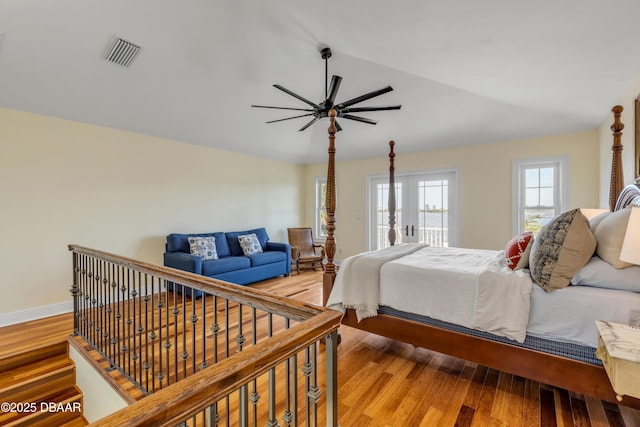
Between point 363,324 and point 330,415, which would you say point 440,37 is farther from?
point 330,415

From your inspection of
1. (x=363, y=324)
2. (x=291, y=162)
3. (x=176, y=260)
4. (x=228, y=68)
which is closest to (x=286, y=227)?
(x=291, y=162)

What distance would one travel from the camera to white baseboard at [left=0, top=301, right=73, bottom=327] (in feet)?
10.6

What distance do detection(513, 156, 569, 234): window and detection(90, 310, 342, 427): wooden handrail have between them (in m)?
4.59

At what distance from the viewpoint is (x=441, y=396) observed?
202 cm

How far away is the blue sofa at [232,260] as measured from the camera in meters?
4.08

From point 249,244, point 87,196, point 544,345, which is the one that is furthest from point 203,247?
point 544,345

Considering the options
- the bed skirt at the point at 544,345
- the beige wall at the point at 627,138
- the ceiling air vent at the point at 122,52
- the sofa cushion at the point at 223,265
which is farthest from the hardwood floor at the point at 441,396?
the ceiling air vent at the point at 122,52

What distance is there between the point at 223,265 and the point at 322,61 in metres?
3.10

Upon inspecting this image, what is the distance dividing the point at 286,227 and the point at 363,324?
4254 millimetres

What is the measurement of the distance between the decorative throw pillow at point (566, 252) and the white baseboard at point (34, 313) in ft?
16.2

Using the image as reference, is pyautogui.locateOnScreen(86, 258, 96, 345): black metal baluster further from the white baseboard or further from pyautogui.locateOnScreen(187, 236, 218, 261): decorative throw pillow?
pyautogui.locateOnScreen(187, 236, 218, 261): decorative throw pillow

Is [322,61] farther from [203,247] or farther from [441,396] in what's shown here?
[441,396]

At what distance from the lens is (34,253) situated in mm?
3408

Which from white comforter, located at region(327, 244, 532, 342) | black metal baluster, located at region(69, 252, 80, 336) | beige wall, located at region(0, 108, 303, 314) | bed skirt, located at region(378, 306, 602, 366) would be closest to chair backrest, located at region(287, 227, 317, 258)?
beige wall, located at region(0, 108, 303, 314)
